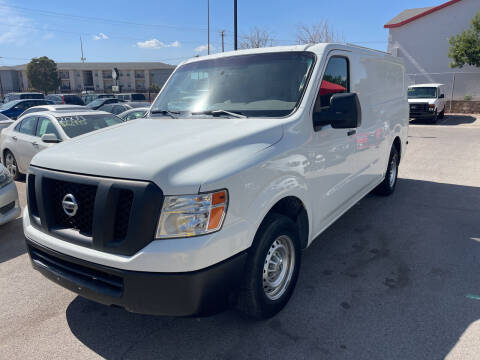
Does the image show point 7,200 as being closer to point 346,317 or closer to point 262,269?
point 262,269

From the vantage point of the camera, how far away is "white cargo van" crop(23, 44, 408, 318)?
224 cm

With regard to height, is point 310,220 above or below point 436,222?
above

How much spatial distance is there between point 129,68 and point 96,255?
281ft

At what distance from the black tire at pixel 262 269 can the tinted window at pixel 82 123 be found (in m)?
5.43

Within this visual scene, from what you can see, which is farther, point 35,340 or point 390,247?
point 390,247

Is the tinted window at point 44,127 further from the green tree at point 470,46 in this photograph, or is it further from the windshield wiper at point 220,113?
the green tree at point 470,46

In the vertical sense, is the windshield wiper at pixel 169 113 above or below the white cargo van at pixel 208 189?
above

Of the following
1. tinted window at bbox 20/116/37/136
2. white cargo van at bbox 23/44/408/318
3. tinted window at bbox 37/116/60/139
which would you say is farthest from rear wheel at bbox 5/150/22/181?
white cargo van at bbox 23/44/408/318

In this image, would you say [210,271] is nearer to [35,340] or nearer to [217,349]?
[217,349]

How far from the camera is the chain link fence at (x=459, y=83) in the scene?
2433 cm

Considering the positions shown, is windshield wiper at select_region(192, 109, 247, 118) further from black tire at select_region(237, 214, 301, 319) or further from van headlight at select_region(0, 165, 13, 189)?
van headlight at select_region(0, 165, 13, 189)

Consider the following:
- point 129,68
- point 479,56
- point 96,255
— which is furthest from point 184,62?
point 129,68

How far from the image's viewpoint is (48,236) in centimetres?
267

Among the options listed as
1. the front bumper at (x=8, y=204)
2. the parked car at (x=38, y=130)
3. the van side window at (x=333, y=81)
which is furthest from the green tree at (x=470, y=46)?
the front bumper at (x=8, y=204)
